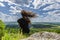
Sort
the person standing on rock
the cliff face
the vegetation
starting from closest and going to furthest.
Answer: the vegetation, the cliff face, the person standing on rock

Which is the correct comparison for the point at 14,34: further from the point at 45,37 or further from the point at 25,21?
the point at 45,37

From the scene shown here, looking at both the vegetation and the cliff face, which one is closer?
the vegetation

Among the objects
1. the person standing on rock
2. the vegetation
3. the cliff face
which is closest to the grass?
the vegetation

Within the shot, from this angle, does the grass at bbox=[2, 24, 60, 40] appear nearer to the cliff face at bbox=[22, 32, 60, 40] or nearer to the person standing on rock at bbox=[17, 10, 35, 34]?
the person standing on rock at bbox=[17, 10, 35, 34]

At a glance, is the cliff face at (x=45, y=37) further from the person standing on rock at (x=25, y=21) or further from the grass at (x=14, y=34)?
the person standing on rock at (x=25, y=21)

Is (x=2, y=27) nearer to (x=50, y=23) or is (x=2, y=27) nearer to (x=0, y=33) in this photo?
(x=0, y=33)

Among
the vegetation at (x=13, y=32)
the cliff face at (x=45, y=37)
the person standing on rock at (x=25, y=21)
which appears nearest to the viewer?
the vegetation at (x=13, y=32)

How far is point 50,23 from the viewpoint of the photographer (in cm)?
962

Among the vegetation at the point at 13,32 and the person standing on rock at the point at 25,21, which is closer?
the vegetation at the point at 13,32

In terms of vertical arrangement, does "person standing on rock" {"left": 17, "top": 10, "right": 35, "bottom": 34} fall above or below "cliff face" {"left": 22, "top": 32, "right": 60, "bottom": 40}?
above

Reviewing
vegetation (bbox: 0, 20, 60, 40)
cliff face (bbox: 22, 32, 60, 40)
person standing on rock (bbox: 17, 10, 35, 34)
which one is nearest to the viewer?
vegetation (bbox: 0, 20, 60, 40)

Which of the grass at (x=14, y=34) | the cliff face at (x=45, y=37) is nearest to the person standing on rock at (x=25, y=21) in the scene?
the grass at (x=14, y=34)

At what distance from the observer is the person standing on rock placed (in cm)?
825

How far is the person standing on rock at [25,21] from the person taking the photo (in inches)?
325
